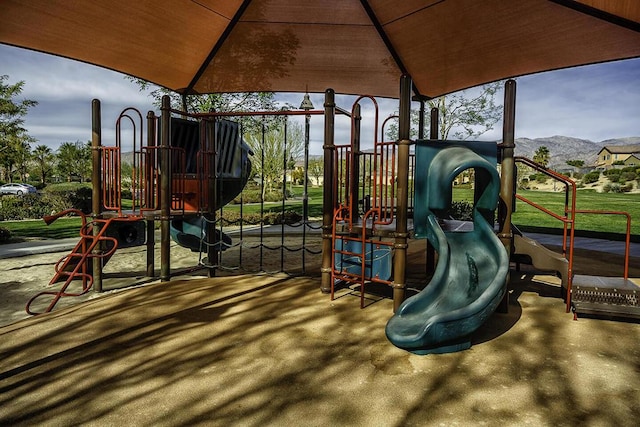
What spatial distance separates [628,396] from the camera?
11.1ft

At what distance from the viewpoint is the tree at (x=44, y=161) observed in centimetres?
5691

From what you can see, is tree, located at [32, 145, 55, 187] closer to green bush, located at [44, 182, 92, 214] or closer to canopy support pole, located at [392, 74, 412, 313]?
green bush, located at [44, 182, 92, 214]

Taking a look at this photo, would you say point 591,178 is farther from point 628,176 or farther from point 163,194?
point 163,194

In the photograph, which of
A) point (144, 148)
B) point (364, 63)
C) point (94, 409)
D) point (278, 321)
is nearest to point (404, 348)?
point (278, 321)

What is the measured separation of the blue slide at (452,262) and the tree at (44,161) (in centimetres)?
6488

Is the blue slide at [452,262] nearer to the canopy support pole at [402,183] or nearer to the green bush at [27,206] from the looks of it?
the canopy support pole at [402,183]

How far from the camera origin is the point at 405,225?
17.1 feet

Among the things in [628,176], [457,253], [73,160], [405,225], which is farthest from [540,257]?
[73,160]

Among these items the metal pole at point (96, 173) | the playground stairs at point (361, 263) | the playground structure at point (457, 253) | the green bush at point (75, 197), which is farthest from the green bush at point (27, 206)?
the playground structure at point (457, 253)

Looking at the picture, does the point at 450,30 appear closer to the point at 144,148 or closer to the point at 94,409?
the point at 144,148

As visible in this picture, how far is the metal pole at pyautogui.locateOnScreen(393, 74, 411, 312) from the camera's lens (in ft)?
16.7

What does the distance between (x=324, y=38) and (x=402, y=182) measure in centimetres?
542

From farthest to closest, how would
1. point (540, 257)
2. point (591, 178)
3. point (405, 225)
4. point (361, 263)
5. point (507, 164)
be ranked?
point (591, 178)
point (361, 263)
point (540, 257)
point (507, 164)
point (405, 225)

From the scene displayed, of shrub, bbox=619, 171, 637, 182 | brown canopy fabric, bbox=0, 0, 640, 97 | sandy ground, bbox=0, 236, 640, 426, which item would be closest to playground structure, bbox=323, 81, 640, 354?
sandy ground, bbox=0, 236, 640, 426
